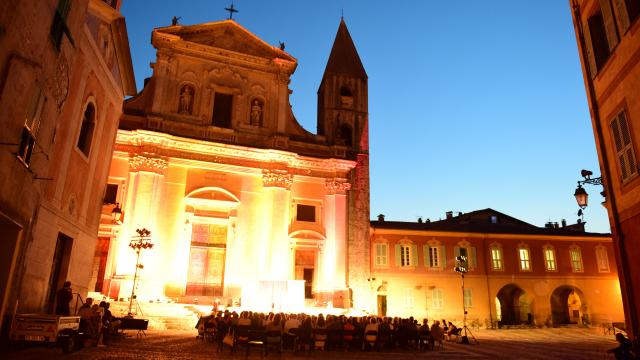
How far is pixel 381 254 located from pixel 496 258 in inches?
309

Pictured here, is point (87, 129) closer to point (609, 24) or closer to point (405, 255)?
point (609, 24)

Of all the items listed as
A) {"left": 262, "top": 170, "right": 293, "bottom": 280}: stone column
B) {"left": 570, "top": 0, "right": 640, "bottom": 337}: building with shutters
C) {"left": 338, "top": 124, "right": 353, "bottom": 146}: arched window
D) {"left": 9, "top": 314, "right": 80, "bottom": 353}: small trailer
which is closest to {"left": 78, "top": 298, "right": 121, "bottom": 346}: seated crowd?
{"left": 9, "top": 314, "right": 80, "bottom": 353}: small trailer

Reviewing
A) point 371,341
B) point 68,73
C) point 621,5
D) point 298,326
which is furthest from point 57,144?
point 621,5

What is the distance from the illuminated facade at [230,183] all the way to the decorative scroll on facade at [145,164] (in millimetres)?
48

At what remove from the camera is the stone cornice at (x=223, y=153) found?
70.3 ft

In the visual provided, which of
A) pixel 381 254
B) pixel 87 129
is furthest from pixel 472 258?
pixel 87 129

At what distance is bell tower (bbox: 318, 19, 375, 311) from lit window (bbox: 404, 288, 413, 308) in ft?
11.8

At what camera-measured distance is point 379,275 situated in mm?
27047

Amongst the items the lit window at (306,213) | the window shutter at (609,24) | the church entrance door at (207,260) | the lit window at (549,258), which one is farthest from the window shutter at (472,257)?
the window shutter at (609,24)

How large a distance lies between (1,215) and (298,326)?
6.97 m

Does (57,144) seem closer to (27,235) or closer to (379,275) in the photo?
(27,235)

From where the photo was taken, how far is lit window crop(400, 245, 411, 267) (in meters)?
27.5

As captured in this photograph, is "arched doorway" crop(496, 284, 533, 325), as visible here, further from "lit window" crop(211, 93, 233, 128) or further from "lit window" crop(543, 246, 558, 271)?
"lit window" crop(211, 93, 233, 128)

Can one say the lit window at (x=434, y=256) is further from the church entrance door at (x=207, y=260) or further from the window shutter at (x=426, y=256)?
the church entrance door at (x=207, y=260)
